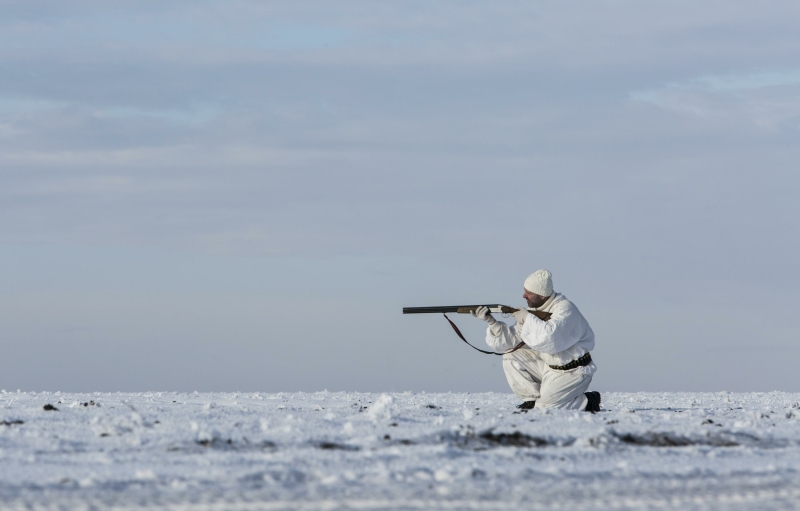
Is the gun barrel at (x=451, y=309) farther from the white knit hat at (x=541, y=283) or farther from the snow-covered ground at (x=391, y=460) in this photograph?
the snow-covered ground at (x=391, y=460)

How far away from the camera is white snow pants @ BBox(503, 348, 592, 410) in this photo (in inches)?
423

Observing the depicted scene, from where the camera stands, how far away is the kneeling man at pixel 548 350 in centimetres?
1047

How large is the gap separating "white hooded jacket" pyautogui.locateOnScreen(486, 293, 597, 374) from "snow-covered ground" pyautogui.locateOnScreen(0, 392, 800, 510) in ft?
4.36

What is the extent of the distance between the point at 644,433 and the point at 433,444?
1.99m

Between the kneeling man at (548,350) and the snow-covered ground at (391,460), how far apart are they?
4.51 ft

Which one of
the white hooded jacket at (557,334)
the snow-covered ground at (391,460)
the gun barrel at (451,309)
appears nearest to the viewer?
the snow-covered ground at (391,460)

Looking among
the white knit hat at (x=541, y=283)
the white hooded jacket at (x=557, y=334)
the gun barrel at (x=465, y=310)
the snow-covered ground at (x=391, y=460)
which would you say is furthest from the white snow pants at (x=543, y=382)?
the snow-covered ground at (x=391, y=460)

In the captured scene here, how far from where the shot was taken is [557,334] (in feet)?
34.1

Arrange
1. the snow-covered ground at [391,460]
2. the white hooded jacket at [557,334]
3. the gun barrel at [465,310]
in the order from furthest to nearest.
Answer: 1. the gun barrel at [465,310]
2. the white hooded jacket at [557,334]
3. the snow-covered ground at [391,460]

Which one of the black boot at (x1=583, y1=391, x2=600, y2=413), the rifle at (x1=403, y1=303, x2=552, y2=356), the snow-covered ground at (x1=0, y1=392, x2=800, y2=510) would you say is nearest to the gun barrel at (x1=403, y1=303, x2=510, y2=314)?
the rifle at (x1=403, y1=303, x2=552, y2=356)

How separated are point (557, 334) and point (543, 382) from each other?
948 millimetres

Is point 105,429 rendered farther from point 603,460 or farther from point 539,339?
point 539,339

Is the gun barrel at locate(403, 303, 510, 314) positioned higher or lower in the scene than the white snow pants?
higher

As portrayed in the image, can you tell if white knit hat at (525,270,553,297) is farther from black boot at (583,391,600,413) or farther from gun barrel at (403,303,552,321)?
black boot at (583,391,600,413)
